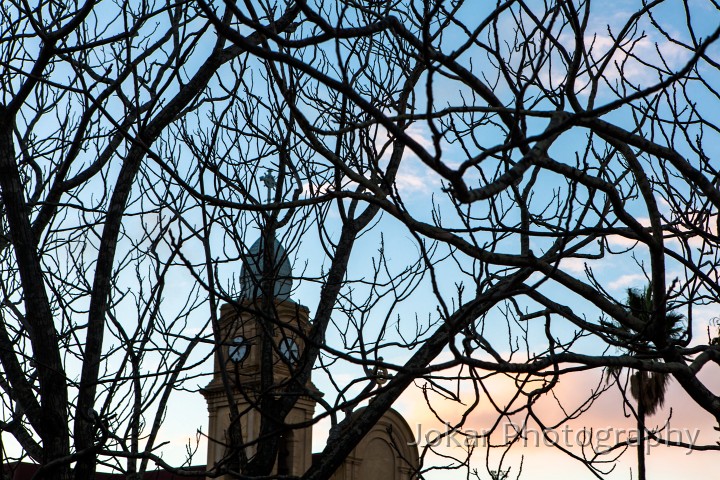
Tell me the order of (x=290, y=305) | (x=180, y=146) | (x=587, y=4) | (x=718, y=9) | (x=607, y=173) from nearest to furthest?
(x=587, y=4)
(x=718, y=9)
(x=607, y=173)
(x=180, y=146)
(x=290, y=305)

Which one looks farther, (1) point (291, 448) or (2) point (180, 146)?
(1) point (291, 448)

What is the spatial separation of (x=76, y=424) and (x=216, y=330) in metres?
1.27

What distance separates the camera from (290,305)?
22.1 m

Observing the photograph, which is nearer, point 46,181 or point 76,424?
point 76,424

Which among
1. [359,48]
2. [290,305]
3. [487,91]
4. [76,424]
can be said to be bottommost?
[76,424]

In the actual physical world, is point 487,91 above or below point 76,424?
above

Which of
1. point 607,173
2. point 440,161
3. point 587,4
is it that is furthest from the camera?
point 607,173

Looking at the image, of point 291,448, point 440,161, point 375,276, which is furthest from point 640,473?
point 440,161

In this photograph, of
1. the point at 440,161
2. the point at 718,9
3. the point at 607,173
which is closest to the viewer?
the point at 440,161

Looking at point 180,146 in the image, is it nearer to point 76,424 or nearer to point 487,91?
point 76,424

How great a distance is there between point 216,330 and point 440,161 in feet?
8.59

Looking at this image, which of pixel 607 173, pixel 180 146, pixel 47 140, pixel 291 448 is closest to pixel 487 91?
pixel 607 173

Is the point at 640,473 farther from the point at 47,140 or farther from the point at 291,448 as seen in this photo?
the point at 47,140

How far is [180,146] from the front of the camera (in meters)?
6.86
